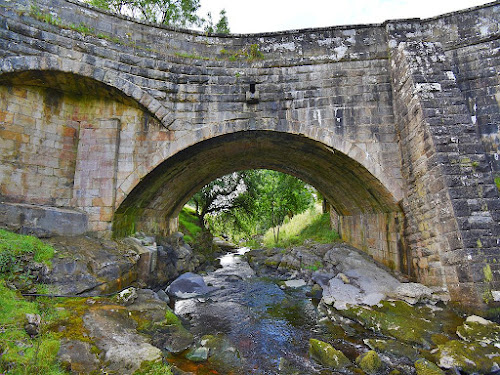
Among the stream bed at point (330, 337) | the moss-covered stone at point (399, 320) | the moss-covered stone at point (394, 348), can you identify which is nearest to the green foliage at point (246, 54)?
the stream bed at point (330, 337)

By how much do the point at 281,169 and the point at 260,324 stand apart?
6.46m

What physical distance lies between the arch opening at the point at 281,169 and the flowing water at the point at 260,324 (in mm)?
2718

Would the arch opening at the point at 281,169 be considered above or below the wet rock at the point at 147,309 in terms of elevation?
above

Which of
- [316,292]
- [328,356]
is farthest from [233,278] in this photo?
[328,356]

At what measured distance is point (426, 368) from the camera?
3.68 meters

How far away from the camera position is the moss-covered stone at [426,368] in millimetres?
3614

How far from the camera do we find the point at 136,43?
7.32 meters

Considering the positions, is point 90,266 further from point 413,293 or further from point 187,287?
point 413,293

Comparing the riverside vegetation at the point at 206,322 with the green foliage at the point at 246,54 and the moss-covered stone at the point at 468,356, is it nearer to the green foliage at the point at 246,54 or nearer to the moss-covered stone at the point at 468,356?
the moss-covered stone at the point at 468,356

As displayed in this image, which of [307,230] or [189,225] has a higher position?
[189,225]

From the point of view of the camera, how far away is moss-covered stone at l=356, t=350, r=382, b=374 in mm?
3856

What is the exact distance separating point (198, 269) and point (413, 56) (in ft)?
33.3

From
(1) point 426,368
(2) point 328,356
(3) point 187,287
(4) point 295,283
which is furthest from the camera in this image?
(4) point 295,283

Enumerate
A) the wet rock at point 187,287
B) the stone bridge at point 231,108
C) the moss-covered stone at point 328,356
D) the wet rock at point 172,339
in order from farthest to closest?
the wet rock at point 187,287 < the stone bridge at point 231,108 < the wet rock at point 172,339 < the moss-covered stone at point 328,356
